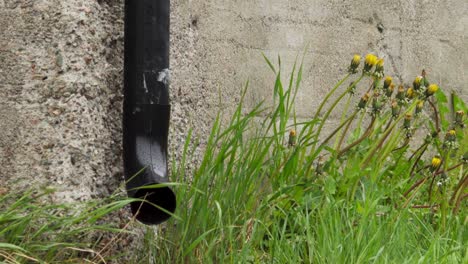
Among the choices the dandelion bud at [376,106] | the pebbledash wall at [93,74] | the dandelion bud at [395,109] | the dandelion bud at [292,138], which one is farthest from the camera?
the dandelion bud at [395,109]

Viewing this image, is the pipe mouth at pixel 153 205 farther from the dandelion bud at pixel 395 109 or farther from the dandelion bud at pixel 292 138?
the dandelion bud at pixel 395 109

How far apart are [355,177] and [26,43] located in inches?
54.7

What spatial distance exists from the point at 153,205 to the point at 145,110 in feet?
0.85

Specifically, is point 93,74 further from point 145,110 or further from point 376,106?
point 376,106

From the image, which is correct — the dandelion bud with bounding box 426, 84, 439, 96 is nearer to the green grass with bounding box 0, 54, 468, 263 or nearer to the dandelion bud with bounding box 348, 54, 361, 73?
the green grass with bounding box 0, 54, 468, 263

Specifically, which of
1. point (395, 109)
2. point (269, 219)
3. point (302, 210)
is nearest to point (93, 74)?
point (269, 219)

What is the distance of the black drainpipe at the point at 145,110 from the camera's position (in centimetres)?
247

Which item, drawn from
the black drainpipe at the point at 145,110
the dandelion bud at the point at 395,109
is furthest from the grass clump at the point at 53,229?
the dandelion bud at the point at 395,109

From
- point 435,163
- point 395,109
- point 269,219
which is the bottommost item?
point 269,219

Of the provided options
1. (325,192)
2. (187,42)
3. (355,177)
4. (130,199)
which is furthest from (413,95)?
(130,199)

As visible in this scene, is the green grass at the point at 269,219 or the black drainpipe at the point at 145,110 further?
the black drainpipe at the point at 145,110

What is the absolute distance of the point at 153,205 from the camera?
8.21 feet

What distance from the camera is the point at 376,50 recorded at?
428cm

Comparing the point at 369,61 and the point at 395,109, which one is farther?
the point at 395,109
